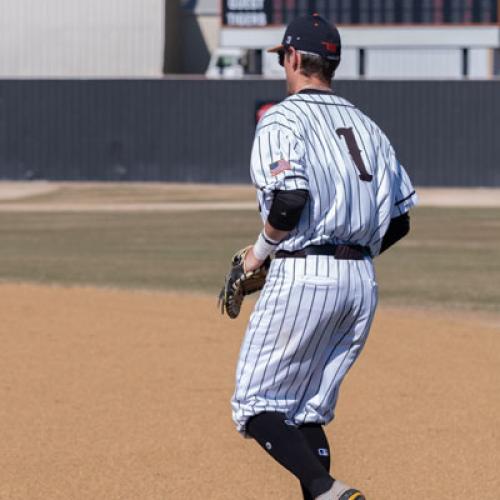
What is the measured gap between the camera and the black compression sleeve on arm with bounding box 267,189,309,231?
4.41 metres

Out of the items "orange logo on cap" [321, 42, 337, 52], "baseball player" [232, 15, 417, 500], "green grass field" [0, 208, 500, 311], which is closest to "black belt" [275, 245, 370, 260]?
"baseball player" [232, 15, 417, 500]

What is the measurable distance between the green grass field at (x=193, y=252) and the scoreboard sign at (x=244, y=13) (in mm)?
12380

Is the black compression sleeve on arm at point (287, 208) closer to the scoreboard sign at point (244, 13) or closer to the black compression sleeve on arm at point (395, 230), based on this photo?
the black compression sleeve on arm at point (395, 230)

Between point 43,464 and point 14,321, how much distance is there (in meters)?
4.71

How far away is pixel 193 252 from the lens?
675 inches

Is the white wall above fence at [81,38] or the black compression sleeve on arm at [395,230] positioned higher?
the white wall above fence at [81,38]

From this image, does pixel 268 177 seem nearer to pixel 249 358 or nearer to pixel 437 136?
pixel 249 358

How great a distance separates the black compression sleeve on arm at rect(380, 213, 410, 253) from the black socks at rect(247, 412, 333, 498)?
2.49 feet

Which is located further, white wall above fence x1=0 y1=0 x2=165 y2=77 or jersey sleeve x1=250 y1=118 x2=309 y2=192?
white wall above fence x1=0 y1=0 x2=165 y2=77

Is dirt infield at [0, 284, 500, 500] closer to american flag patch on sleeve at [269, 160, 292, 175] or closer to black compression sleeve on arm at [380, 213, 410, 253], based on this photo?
black compression sleeve on arm at [380, 213, 410, 253]

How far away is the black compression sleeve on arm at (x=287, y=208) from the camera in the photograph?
4410mm

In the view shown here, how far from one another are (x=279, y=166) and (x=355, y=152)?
313 mm

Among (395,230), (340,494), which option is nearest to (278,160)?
(395,230)

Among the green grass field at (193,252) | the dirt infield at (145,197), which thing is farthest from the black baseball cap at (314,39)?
the dirt infield at (145,197)
